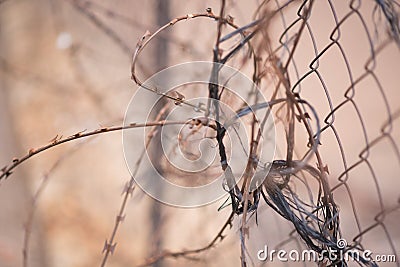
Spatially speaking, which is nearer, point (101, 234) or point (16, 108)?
point (101, 234)

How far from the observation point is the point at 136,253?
67.6 inches

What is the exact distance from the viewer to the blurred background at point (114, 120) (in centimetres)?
162

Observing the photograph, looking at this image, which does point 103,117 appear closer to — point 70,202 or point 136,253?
point 70,202

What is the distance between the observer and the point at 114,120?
5.31 feet

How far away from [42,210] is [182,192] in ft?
1.67

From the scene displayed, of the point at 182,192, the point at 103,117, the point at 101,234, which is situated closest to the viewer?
the point at 182,192

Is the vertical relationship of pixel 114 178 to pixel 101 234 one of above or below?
above

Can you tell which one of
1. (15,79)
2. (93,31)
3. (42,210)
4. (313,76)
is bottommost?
(42,210)

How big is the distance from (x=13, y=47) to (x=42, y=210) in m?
0.61

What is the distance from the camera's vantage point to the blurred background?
5.31 feet

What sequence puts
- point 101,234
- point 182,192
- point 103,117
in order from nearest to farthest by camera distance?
point 182,192 < point 101,234 < point 103,117

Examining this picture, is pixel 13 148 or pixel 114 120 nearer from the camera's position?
pixel 114 120

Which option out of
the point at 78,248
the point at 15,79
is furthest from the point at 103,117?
the point at 78,248

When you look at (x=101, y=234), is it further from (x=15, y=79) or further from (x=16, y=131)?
(x=15, y=79)
